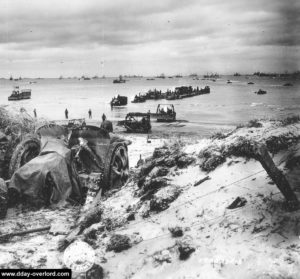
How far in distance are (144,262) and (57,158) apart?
4314 mm

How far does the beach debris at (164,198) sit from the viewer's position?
7.01 metres

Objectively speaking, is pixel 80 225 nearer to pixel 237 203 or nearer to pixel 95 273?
pixel 95 273

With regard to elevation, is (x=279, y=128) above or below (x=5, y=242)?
above

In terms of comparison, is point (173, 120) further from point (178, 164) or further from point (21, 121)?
point (178, 164)

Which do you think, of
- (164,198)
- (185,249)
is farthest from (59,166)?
(185,249)

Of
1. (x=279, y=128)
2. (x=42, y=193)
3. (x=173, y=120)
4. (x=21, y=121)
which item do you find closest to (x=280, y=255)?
(x=279, y=128)

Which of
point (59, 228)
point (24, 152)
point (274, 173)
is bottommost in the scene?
point (59, 228)

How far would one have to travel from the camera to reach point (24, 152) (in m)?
10.1

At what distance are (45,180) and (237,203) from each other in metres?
4.69

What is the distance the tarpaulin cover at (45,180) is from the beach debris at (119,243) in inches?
117

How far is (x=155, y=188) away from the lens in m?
8.08

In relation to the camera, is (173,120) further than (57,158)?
Yes

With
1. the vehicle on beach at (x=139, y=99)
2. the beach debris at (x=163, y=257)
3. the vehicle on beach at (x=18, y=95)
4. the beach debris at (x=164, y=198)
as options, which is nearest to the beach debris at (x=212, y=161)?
the beach debris at (x=164, y=198)

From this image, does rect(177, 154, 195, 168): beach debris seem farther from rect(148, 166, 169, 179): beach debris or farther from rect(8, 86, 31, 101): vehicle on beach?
rect(8, 86, 31, 101): vehicle on beach
